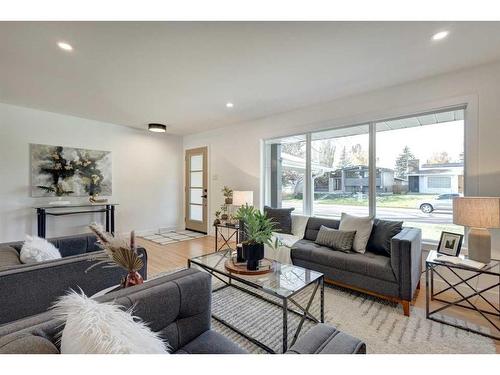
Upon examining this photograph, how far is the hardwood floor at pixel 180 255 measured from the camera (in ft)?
7.39

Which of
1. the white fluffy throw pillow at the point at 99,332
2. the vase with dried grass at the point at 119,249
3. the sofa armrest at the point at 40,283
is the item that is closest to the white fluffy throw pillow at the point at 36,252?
the sofa armrest at the point at 40,283

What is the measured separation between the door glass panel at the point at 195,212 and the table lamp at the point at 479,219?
4904mm

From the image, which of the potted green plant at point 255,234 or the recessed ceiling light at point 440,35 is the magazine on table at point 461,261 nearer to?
the potted green plant at point 255,234

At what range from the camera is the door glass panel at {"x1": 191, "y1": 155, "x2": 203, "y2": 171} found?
19.4 feet

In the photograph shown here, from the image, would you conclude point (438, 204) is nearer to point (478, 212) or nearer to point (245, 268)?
point (478, 212)

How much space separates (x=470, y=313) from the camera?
2.22 meters

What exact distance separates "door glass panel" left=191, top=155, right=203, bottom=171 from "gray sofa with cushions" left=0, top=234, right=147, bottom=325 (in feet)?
13.8

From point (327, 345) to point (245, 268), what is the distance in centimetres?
125

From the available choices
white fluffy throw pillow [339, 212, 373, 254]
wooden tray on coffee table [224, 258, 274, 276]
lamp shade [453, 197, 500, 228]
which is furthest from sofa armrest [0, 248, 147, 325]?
lamp shade [453, 197, 500, 228]

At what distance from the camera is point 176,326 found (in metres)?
1.17

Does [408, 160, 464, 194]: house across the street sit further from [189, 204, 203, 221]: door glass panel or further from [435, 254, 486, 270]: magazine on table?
[189, 204, 203, 221]: door glass panel
